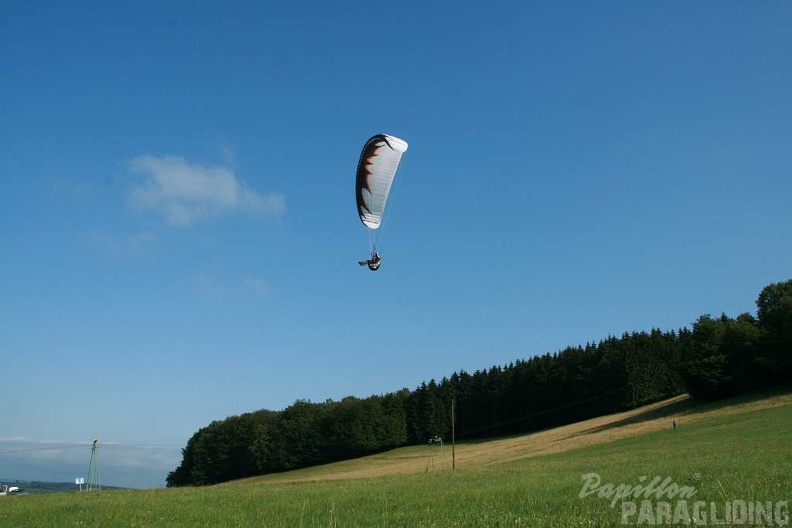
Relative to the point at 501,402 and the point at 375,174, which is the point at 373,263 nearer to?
the point at 375,174

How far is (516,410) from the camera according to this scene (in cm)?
9881

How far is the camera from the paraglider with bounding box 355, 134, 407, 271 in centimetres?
2291

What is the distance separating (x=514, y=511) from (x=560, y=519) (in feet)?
6.38

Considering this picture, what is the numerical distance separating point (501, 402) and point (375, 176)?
84.1 m

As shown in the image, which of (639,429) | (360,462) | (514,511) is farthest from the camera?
(360,462)

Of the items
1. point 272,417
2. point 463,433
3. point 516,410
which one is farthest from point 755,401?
point 272,417

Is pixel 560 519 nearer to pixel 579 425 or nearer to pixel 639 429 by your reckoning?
pixel 639 429

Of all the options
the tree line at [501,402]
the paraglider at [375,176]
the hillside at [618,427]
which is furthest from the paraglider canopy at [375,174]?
the tree line at [501,402]

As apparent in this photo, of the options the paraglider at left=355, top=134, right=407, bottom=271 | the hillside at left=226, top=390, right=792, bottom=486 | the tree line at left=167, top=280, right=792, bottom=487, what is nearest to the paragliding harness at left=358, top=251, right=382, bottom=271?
the paraglider at left=355, top=134, right=407, bottom=271

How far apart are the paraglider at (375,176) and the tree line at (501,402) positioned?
54.2 meters

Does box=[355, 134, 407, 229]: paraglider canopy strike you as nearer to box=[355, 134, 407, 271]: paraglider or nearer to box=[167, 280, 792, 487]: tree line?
box=[355, 134, 407, 271]: paraglider

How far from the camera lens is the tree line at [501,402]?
6900 centimetres

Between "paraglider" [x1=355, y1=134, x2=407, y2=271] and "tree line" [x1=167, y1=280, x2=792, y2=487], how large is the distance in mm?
54163

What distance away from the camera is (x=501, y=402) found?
101625 mm
